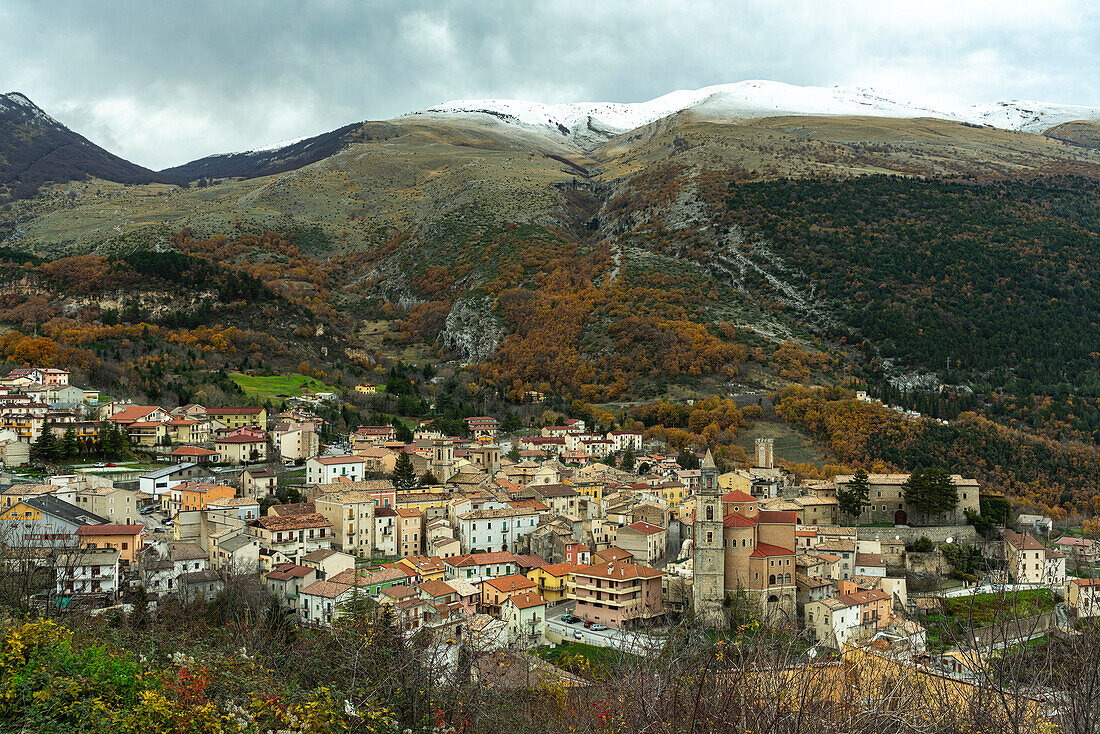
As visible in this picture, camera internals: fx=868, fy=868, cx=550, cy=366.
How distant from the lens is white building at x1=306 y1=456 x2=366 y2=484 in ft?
128

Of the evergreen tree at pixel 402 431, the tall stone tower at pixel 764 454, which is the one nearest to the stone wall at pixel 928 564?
the tall stone tower at pixel 764 454

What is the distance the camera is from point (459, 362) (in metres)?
90.1

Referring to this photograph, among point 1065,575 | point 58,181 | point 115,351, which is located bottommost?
point 1065,575

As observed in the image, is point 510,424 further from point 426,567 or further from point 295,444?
point 426,567

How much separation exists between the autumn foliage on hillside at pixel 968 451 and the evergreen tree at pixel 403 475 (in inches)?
988

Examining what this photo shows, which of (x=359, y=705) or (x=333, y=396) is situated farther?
(x=333, y=396)

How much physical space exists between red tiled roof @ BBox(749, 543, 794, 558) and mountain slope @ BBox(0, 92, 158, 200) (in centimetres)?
14195

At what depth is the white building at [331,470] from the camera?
1540 inches

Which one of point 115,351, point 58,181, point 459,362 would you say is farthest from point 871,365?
point 58,181

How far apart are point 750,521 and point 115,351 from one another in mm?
49327

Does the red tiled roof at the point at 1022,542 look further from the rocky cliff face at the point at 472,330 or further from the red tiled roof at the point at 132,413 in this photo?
the rocky cliff face at the point at 472,330

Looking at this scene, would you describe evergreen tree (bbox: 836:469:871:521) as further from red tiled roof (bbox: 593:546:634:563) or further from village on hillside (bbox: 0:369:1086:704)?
red tiled roof (bbox: 593:546:634:563)

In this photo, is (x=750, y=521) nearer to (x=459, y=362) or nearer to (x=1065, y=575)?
Result: (x=1065, y=575)

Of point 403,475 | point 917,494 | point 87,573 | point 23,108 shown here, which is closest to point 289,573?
point 87,573
